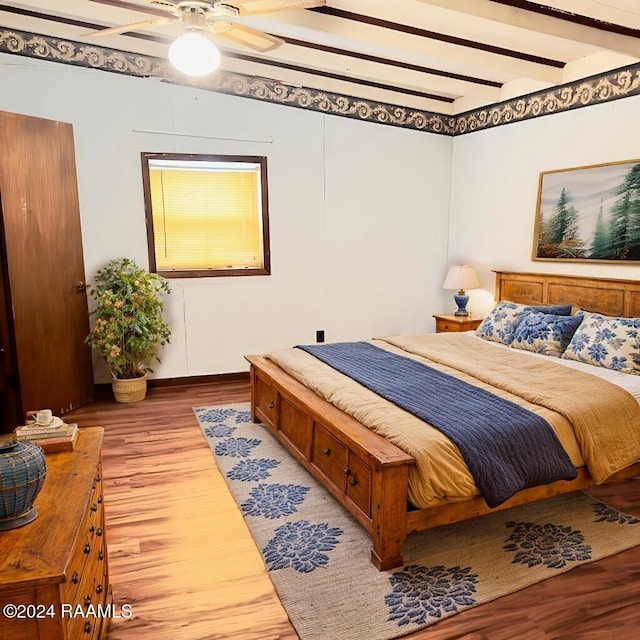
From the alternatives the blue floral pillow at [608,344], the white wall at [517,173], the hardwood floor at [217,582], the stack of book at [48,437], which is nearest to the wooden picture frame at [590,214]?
the white wall at [517,173]

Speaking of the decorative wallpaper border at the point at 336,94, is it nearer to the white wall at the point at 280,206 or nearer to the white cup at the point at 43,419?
the white wall at the point at 280,206

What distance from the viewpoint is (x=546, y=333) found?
3.77 m

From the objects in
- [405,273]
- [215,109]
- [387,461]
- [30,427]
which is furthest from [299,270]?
[30,427]

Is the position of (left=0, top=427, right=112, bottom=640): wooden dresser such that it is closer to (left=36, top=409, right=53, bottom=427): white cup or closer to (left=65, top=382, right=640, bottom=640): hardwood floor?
(left=36, top=409, right=53, bottom=427): white cup

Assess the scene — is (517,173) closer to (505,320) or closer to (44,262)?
(505,320)

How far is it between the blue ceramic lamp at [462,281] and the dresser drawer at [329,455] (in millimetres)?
2782

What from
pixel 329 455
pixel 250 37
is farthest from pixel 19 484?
pixel 250 37

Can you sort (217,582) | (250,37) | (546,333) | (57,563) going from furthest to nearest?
(546,333) → (250,37) → (217,582) → (57,563)

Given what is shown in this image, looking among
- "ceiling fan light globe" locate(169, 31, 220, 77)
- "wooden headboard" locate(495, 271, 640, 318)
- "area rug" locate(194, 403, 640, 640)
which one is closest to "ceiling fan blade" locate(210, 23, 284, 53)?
"ceiling fan light globe" locate(169, 31, 220, 77)

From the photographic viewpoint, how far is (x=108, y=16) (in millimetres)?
3654

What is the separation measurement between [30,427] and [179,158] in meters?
3.53

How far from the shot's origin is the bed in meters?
2.23

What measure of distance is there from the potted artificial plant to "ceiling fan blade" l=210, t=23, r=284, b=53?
7.56 ft

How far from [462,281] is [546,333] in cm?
148
